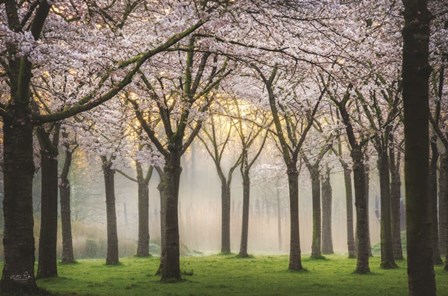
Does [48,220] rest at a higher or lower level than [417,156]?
lower

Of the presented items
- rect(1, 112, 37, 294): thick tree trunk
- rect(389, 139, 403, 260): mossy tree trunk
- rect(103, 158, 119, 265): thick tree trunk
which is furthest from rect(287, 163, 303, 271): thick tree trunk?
rect(1, 112, 37, 294): thick tree trunk

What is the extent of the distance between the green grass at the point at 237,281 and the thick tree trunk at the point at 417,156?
5.99 metres

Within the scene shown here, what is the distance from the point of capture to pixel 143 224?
3200 cm

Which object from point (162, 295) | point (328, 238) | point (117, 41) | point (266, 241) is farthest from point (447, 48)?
point (266, 241)

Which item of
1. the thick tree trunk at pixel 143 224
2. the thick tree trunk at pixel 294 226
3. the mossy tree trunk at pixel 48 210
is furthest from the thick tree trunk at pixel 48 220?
the thick tree trunk at pixel 143 224

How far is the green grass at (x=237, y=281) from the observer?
15.6m

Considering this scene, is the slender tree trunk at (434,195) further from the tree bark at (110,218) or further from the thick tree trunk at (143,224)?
the thick tree trunk at (143,224)

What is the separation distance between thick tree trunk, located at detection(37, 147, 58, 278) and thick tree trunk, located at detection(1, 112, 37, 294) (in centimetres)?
640

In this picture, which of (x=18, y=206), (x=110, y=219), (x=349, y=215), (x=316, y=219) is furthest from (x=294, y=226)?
(x=18, y=206)

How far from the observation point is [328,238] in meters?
37.5

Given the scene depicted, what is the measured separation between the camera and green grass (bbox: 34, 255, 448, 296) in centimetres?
1560

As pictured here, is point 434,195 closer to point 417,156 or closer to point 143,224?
point 417,156

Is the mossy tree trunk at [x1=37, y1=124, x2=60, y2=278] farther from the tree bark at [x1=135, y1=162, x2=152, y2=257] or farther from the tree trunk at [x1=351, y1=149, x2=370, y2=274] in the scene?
the tree bark at [x1=135, y1=162, x2=152, y2=257]

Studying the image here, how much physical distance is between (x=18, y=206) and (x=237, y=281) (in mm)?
8852
